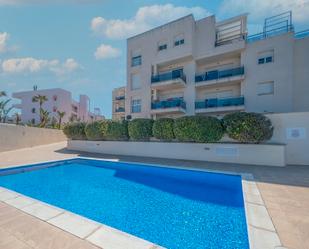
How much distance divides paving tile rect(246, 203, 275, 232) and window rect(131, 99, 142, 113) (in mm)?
18253

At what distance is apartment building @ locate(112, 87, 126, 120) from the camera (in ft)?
104

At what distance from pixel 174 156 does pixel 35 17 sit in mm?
12884

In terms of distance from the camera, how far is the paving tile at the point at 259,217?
3.31 metres

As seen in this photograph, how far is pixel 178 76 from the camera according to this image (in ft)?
62.8

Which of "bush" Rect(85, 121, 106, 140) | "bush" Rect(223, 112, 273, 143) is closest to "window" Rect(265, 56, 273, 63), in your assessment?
"bush" Rect(223, 112, 273, 143)

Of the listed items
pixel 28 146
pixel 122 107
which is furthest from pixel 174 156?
pixel 122 107

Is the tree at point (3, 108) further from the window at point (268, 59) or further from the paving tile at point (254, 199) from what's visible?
the window at point (268, 59)

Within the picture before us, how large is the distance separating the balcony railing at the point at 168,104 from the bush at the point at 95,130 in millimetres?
6543

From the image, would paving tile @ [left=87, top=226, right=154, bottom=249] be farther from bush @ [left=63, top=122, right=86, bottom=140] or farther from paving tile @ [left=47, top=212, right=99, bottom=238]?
bush @ [left=63, top=122, right=86, bottom=140]

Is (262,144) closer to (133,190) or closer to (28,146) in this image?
(133,190)

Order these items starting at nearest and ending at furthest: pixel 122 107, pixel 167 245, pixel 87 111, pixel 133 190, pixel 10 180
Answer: pixel 167 245, pixel 133 190, pixel 10 180, pixel 122 107, pixel 87 111

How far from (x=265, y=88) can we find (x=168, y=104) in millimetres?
9364

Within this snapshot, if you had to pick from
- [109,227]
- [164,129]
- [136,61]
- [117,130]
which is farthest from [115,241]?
[136,61]

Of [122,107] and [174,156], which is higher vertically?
[122,107]
